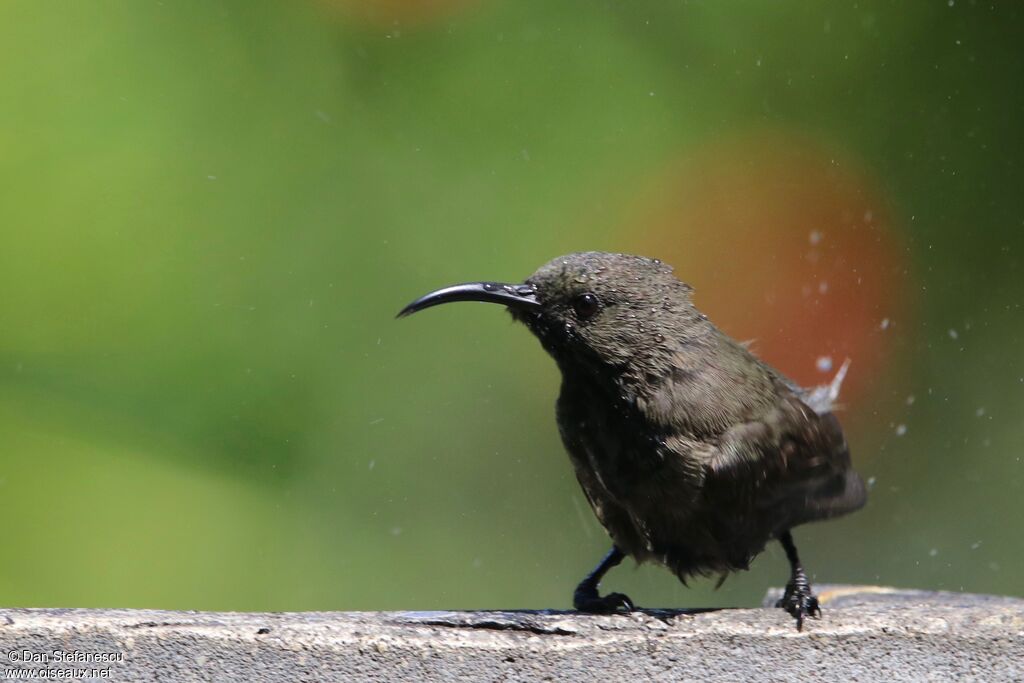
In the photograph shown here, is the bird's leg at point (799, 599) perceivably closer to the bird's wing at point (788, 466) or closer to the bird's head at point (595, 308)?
the bird's wing at point (788, 466)

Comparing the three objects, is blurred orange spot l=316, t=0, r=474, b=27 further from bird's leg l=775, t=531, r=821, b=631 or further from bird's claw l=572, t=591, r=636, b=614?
bird's leg l=775, t=531, r=821, b=631

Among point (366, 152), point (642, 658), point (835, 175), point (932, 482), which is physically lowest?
point (642, 658)

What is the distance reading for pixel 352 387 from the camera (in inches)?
235

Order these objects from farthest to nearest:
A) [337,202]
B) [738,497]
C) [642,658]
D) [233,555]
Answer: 1. [337,202]
2. [233,555]
3. [738,497]
4. [642,658]

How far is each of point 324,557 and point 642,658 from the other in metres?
2.91

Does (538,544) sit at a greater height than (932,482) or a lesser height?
lesser

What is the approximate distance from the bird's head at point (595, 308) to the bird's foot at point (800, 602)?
0.68 metres

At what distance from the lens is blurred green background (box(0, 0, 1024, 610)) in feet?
18.6

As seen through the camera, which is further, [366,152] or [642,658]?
[366,152]

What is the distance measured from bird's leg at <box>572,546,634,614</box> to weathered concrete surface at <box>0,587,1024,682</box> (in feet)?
1.49

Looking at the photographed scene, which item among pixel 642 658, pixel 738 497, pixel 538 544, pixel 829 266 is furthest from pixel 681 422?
pixel 829 266

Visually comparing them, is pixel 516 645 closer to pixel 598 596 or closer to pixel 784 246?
pixel 598 596

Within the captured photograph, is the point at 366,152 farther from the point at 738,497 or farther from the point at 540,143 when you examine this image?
the point at 738,497

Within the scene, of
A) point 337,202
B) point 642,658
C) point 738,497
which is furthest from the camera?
point 337,202
